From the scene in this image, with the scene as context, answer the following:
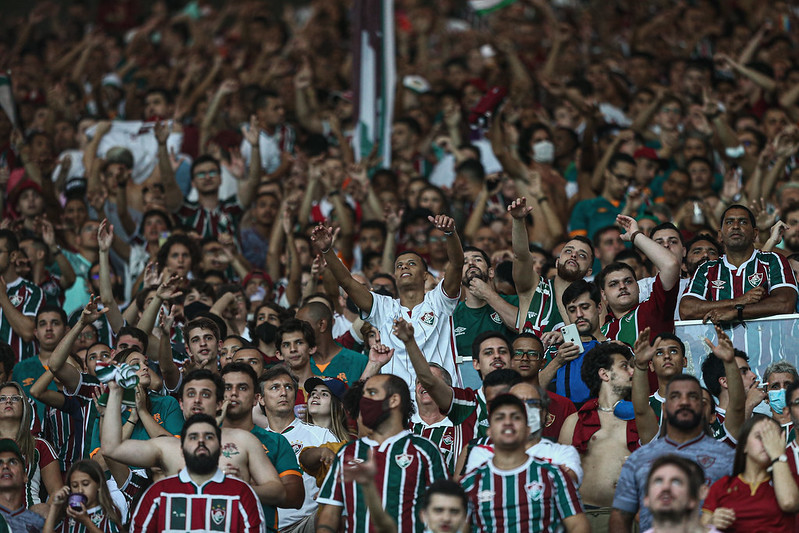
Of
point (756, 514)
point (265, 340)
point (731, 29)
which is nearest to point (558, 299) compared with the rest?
point (265, 340)

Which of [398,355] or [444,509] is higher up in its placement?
[398,355]

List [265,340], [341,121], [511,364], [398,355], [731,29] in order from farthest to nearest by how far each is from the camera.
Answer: [731,29] < [341,121] < [265,340] < [398,355] < [511,364]

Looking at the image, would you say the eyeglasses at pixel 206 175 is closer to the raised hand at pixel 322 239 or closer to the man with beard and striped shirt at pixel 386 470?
the raised hand at pixel 322 239

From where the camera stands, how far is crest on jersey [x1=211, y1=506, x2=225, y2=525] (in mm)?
7816

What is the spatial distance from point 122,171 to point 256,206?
1.44 metres

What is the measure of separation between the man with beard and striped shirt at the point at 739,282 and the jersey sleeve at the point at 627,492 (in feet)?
7.01

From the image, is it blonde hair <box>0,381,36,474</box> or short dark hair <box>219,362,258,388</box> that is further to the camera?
blonde hair <box>0,381,36,474</box>

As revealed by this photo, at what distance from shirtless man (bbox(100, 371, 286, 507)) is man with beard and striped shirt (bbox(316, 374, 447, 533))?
0.55 meters

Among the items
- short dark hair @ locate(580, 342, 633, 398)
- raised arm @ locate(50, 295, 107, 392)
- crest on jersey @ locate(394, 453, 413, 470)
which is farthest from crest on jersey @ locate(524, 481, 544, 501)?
raised arm @ locate(50, 295, 107, 392)

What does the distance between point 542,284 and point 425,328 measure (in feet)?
3.57

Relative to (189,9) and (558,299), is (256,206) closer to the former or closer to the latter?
(558,299)

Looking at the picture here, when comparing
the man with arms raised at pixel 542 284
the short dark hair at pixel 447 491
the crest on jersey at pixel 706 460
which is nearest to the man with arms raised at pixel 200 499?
the short dark hair at pixel 447 491

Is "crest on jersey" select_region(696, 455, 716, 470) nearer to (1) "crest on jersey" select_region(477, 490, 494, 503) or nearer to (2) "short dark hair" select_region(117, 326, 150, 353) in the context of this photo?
(1) "crest on jersey" select_region(477, 490, 494, 503)

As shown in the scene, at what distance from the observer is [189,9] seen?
835 inches
